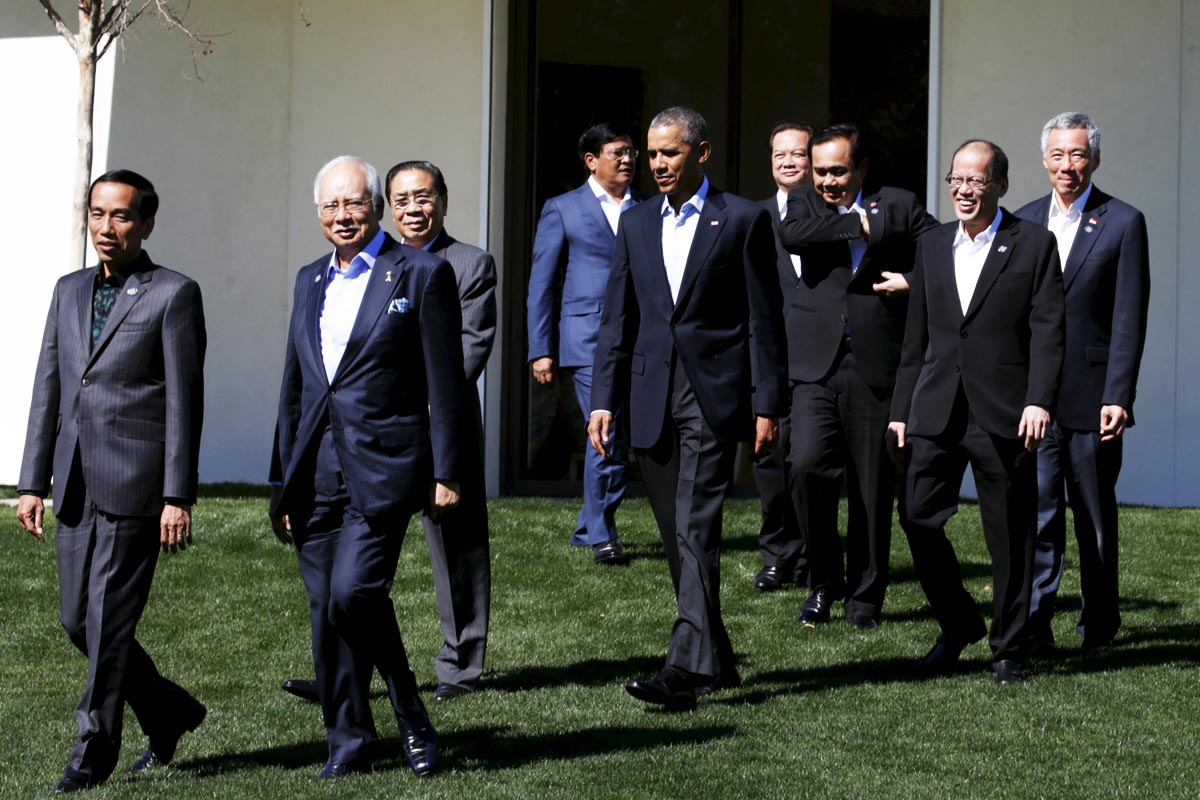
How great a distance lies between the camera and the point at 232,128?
13.5m

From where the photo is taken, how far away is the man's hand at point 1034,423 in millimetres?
6805

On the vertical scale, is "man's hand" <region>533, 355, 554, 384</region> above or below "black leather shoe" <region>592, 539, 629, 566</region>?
above

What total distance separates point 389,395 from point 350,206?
598mm

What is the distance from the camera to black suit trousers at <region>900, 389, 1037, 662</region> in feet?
23.1

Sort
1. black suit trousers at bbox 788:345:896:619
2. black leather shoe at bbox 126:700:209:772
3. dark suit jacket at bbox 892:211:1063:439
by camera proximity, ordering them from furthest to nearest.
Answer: black suit trousers at bbox 788:345:896:619, dark suit jacket at bbox 892:211:1063:439, black leather shoe at bbox 126:700:209:772

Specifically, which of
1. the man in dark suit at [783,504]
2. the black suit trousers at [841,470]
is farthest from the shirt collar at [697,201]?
the man in dark suit at [783,504]

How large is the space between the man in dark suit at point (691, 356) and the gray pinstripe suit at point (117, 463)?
170cm

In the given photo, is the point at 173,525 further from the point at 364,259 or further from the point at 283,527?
the point at 364,259

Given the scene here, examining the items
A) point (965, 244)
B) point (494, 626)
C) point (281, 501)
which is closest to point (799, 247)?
point (965, 244)

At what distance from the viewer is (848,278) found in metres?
8.17

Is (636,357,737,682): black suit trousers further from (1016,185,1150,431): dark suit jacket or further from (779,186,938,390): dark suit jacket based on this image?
(1016,185,1150,431): dark suit jacket

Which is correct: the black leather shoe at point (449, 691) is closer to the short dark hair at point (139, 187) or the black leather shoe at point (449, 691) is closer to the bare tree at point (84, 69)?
the short dark hair at point (139, 187)

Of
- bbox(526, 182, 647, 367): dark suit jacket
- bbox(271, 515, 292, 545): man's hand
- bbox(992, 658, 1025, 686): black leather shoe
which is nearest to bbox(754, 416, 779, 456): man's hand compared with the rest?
bbox(992, 658, 1025, 686): black leather shoe

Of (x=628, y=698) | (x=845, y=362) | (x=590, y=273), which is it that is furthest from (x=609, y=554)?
(x=628, y=698)
